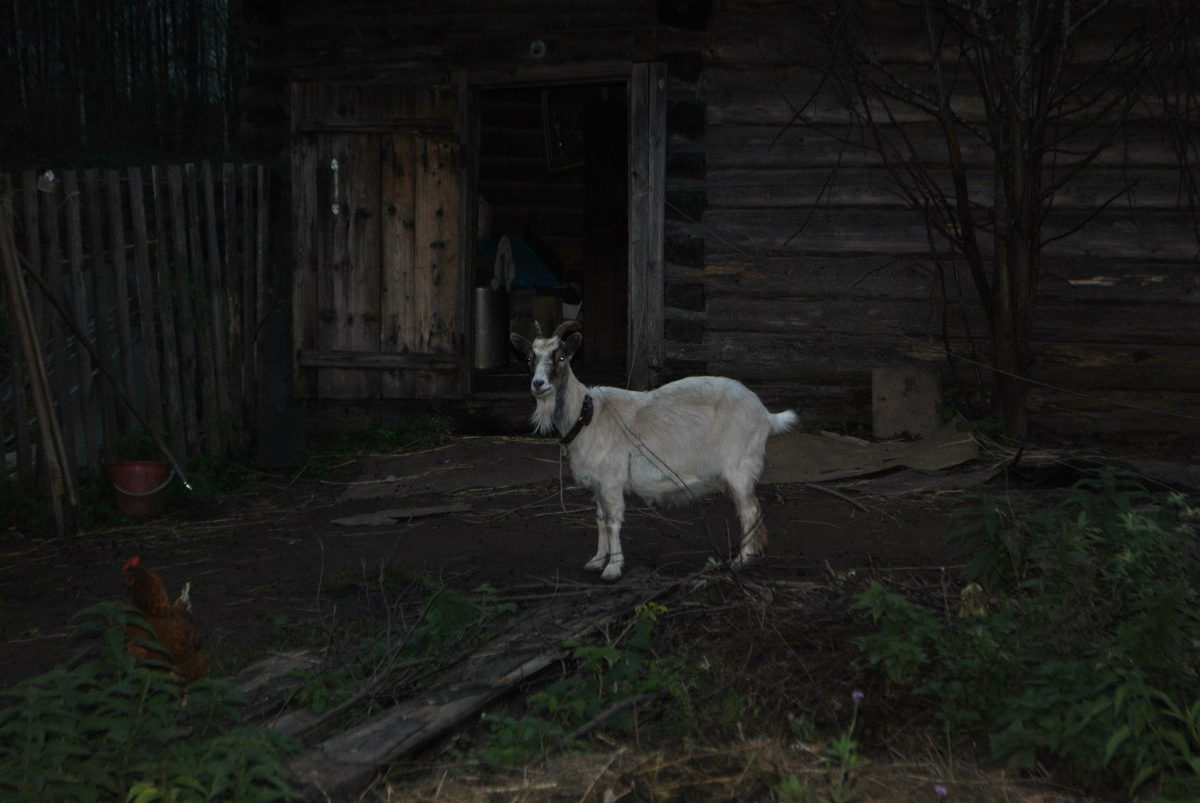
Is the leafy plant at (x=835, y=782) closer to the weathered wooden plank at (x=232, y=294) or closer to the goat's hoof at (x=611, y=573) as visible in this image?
the goat's hoof at (x=611, y=573)

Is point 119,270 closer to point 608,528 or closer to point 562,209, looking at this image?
point 608,528

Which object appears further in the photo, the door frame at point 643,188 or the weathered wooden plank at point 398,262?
the weathered wooden plank at point 398,262

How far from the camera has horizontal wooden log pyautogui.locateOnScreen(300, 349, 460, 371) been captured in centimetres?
907

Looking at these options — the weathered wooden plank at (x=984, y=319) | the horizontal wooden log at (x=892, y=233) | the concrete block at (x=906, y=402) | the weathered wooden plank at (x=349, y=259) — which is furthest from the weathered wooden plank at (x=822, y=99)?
the weathered wooden plank at (x=349, y=259)

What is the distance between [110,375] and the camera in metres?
7.11

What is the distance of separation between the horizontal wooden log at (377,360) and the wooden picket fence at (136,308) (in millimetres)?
464

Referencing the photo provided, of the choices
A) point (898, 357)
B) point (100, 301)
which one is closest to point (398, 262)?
point (100, 301)

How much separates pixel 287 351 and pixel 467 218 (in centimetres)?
175

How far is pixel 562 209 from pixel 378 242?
19.5ft

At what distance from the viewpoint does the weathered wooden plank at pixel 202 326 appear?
26.5ft

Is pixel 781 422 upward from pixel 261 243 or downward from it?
downward

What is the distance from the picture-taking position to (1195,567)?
152 inches

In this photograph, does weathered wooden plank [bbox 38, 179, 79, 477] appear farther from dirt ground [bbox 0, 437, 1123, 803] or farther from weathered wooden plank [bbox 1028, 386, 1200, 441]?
weathered wooden plank [bbox 1028, 386, 1200, 441]

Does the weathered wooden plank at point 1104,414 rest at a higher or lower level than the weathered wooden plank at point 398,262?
lower
